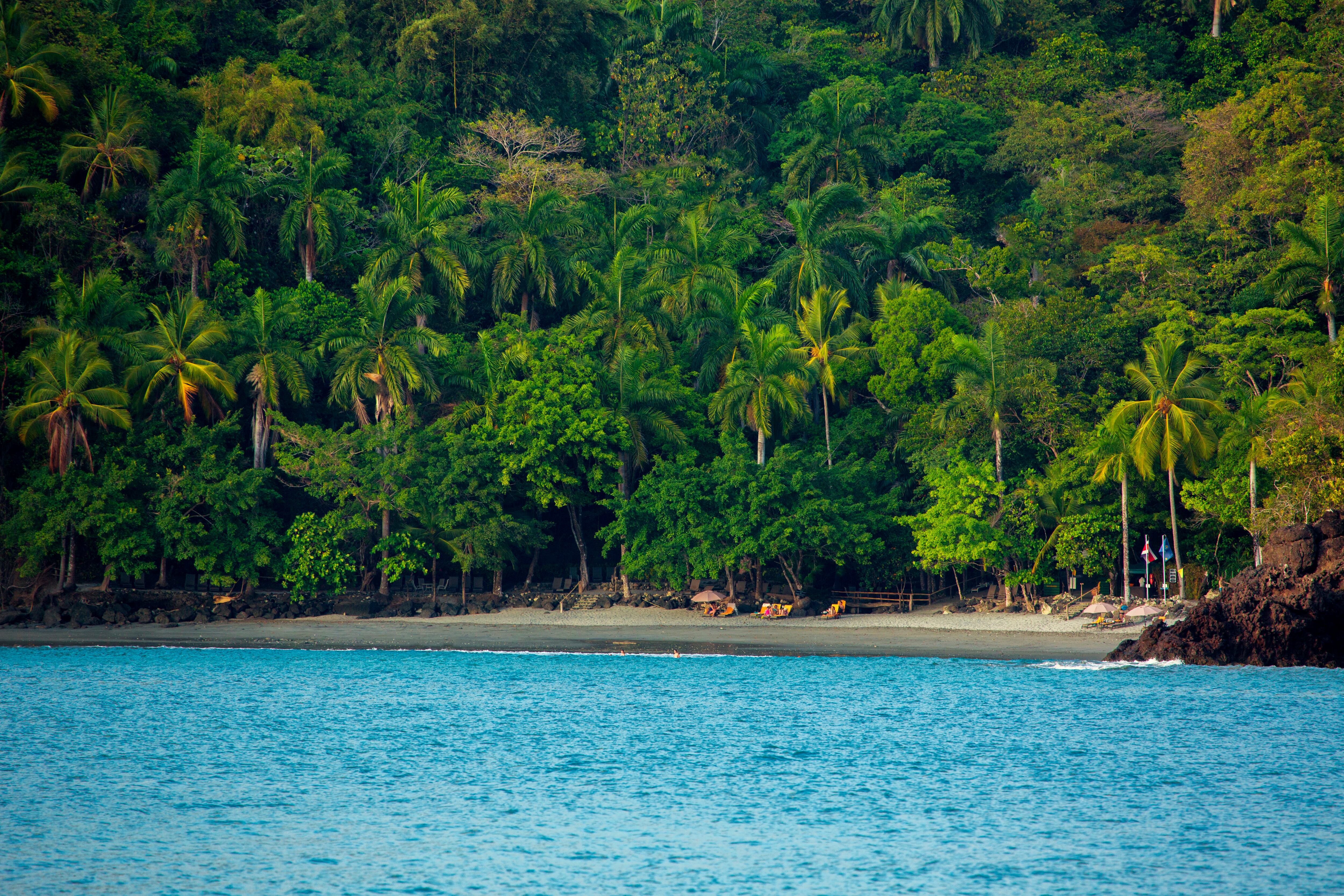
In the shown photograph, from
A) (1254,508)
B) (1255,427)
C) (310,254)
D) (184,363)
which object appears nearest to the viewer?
(1254,508)

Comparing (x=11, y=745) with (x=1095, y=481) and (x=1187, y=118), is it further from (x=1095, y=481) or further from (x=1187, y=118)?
(x=1187, y=118)

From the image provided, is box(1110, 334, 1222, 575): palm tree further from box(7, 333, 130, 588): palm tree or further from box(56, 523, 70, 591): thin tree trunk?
box(56, 523, 70, 591): thin tree trunk

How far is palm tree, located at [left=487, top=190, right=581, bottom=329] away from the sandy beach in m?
11.9

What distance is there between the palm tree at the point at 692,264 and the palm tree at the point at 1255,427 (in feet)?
57.5

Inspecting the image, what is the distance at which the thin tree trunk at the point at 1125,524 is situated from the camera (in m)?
39.2

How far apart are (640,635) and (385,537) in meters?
8.90

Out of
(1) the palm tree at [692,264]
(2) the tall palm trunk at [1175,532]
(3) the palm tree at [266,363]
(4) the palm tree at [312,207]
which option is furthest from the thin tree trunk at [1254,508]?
(4) the palm tree at [312,207]

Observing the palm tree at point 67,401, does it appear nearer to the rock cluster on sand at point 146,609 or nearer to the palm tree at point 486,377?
the rock cluster on sand at point 146,609

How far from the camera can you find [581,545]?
43.8m

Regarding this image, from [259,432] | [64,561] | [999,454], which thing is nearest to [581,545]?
[259,432]

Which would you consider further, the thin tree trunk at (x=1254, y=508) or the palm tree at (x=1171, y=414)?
the palm tree at (x=1171, y=414)

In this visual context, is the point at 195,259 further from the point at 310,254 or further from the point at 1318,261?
the point at 1318,261

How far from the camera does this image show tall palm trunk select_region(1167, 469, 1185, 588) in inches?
1549

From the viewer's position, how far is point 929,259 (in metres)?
48.8
